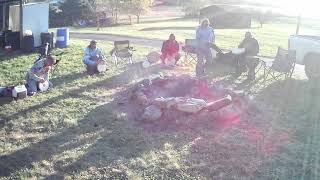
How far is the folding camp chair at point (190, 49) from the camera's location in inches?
596

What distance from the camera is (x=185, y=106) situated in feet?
32.1

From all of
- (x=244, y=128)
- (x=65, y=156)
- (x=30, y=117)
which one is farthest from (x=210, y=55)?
(x=65, y=156)

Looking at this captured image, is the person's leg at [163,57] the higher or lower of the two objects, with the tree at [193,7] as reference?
lower

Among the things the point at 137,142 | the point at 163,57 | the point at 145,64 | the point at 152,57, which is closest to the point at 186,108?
the point at 137,142

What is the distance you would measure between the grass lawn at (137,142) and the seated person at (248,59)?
1790 mm

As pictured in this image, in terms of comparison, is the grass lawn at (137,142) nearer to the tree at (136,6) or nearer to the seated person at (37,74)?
the seated person at (37,74)

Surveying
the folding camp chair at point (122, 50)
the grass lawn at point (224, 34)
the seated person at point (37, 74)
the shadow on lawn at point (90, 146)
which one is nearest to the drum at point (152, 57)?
the folding camp chair at point (122, 50)

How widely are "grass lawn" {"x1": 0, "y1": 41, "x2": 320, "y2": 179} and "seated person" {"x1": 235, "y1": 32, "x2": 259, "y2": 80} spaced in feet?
5.87

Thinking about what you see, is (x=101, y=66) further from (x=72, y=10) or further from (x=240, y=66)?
(x=72, y=10)

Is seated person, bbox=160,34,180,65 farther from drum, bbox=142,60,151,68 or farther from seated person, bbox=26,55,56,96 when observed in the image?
seated person, bbox=26,55,56,96

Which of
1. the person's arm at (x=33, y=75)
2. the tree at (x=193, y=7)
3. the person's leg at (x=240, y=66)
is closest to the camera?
the person's arm at (x=33, y=75)

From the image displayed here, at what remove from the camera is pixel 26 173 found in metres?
7.70

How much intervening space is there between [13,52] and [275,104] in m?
10.6

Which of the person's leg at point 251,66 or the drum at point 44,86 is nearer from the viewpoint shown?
the drum at point 44,86
